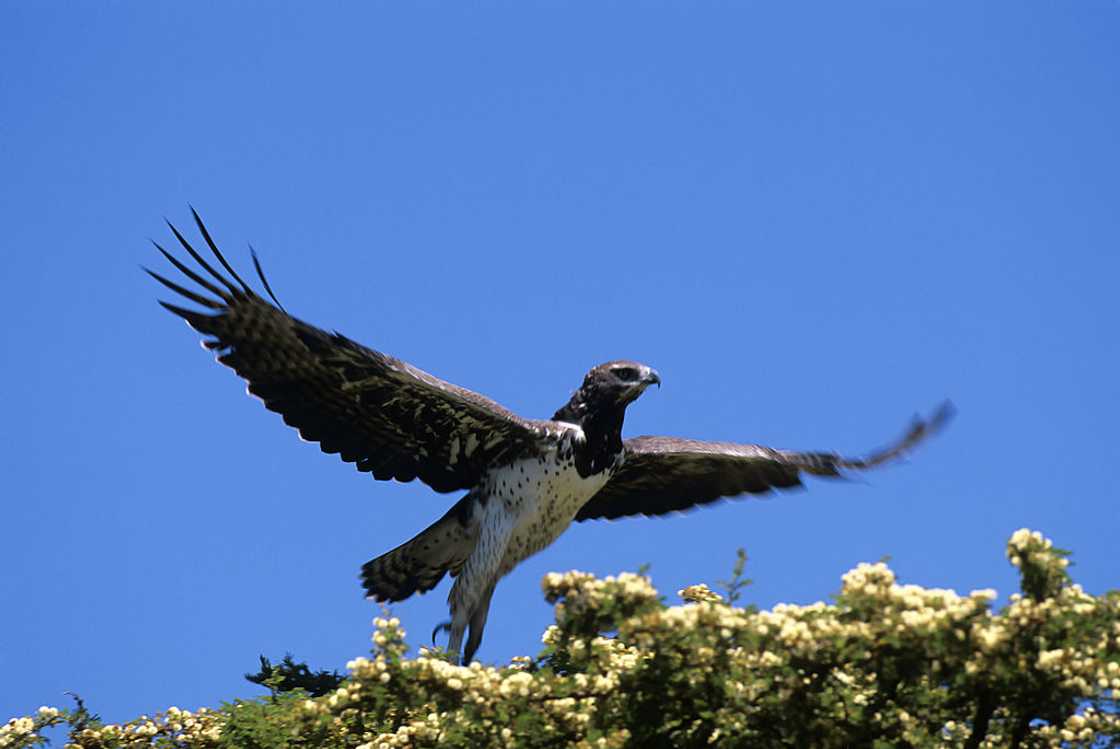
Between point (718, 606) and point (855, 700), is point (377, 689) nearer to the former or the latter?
A: point (718, 606)

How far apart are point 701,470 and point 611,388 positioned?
1.35 m

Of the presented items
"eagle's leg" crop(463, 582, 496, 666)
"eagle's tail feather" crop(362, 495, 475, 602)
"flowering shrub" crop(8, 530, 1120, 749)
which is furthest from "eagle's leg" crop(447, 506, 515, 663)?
"flowering shrub" crop(8, 530, 1120, 749)

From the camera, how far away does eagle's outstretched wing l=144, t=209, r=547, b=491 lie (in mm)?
9234

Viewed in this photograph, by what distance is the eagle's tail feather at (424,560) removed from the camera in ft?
32.8

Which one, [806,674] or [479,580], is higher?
[479,580]

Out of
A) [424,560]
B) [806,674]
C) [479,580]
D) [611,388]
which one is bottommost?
[806,674]

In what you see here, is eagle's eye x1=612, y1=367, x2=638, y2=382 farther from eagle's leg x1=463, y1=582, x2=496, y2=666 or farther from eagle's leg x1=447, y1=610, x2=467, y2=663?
eagle's leg x1=447, y1=610, x2=467, y2=663

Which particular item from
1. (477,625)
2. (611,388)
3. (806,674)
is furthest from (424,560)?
(806,674)

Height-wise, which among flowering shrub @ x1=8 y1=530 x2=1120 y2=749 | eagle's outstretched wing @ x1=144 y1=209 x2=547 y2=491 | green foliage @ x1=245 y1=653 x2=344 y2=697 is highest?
eagle's outstretched wing @ x1=144 y1=209 x2=547 y2=491

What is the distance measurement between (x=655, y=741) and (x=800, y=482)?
470cm

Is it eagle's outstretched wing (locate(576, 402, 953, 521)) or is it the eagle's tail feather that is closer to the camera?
the eagle's tail feather

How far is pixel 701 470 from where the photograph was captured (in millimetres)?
10883

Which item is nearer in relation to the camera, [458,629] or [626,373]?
[458,629]

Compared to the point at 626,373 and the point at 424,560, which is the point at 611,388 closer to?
the point at 626,373
